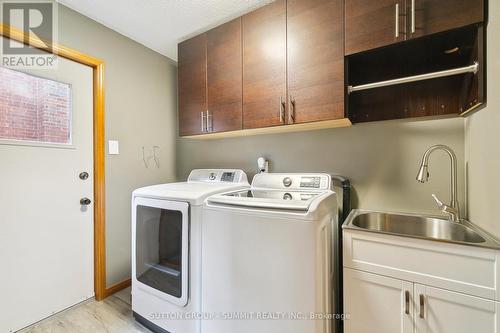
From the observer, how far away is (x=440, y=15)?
1.11 meters

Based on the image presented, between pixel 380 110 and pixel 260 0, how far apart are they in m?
1.19

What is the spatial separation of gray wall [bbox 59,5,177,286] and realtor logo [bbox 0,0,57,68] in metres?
0.07

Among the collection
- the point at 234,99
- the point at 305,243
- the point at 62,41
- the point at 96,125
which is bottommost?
the point at 305,243

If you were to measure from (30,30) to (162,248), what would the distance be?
1.80 metres

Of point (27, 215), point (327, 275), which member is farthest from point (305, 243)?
point (27, 215)

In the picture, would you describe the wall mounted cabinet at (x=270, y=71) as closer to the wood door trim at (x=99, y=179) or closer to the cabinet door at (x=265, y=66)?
the cabinet door at (x=265, y=66)

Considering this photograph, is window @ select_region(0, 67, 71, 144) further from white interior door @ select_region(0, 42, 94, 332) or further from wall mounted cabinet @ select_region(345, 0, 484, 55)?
wall mounted cabinet @ select_region(345, 0, 484, 55)

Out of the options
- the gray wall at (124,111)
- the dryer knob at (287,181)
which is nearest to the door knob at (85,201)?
the gray wall at (124,111)

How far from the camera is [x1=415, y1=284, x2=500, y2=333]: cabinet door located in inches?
34.7

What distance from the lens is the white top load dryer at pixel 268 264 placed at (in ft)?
3.43

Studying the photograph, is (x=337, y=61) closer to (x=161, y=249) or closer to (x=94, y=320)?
(x=161, y=249)

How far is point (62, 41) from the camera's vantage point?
5.54 ft

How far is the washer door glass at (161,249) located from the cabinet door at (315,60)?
3.54 feet

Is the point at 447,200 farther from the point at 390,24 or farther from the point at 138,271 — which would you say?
the point at 138,271
